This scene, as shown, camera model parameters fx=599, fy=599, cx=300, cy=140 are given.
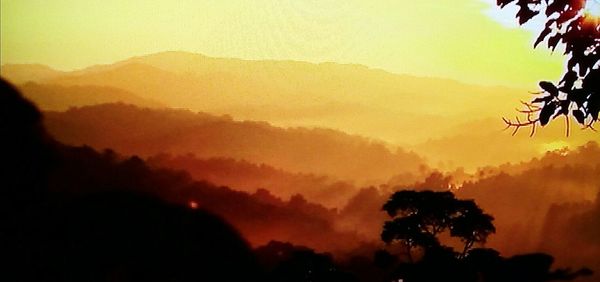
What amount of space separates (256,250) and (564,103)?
1493 mm

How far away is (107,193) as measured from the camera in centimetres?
259

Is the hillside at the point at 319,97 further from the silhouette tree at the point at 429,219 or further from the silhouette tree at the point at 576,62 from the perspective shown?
the silhouette tree at the point at 576,62

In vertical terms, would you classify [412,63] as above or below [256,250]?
above

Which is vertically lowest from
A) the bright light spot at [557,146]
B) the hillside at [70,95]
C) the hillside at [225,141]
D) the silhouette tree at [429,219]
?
the silhouette tree at [429,219]

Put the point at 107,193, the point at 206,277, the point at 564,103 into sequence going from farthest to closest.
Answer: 1. the point at 107,193
2. the point at 206,277
3. the point at 564,103

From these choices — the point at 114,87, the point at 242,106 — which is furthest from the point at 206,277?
the point at 114,87

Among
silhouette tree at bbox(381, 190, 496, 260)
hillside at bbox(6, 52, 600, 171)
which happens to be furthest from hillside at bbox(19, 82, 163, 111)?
silhouette tree at bbox(381, 190, 496, 260)

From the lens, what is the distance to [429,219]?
2547mm

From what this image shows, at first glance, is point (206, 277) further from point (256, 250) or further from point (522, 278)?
point (522, 278)

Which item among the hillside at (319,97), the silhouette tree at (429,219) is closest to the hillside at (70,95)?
the hillside at (319,97)

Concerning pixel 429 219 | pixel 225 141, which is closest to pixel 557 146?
pixel 429 219

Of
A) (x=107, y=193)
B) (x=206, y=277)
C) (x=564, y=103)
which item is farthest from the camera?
(x=107, y=193)

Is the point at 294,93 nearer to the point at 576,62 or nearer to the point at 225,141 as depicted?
the point at 225,141

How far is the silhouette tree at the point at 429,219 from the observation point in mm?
2531
